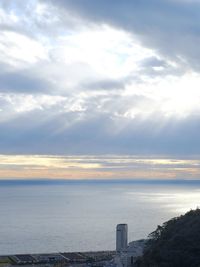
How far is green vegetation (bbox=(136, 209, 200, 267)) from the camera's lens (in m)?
28.3

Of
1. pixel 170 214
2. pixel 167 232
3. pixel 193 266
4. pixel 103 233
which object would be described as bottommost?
pixel 193 266

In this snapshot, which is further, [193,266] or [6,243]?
[6,243]

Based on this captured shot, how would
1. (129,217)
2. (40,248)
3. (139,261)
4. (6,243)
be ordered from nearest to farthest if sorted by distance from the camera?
(139,261) < (40,248) < (6,243) < (129,217)

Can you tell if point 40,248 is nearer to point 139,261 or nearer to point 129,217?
point 139,261

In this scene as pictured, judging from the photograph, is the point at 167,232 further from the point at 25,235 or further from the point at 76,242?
the point at 25,235

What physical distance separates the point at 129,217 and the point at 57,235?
3287cm

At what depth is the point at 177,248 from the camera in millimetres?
29359

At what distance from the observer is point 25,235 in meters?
79.2

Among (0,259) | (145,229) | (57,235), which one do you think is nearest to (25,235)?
(57,235)

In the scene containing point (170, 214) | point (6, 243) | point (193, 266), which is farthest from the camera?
point (170, 214)

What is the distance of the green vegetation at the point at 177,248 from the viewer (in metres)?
28.3

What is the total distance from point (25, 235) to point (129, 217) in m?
36.0

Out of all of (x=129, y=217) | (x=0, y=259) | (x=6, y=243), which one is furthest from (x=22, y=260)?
(x=129, y=217)

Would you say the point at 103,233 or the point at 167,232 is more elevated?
the point at 103,233
